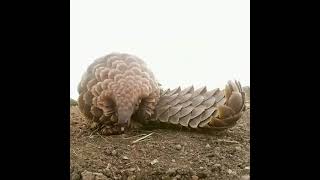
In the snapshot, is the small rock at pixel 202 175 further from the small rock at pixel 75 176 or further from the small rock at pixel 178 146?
the small rock at pixel 75 176

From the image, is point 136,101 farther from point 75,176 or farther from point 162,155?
point 75,176

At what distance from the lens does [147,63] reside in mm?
2002

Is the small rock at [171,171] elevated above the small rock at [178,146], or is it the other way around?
the small rock at [178,146]

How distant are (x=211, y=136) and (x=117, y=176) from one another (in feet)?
1.13

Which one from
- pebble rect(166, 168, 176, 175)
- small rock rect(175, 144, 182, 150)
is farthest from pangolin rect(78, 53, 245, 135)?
pebble rect(166, 168, 176, 175)

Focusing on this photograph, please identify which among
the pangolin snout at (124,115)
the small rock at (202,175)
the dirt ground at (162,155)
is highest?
the pangolin snout at (124,115)

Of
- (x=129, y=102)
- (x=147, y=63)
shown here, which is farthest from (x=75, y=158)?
(x=147, y=63)

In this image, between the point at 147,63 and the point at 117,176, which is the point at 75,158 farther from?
the point at 147,63

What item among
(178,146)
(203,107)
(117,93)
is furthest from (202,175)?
(117,93)

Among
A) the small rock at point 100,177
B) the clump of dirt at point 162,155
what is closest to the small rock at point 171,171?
the clump of dirt at point 162,155

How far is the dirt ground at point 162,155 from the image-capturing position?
6.06 ft

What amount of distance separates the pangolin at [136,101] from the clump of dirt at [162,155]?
0.04 m

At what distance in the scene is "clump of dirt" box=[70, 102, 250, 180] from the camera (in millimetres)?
1846

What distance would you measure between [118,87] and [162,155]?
264mm
